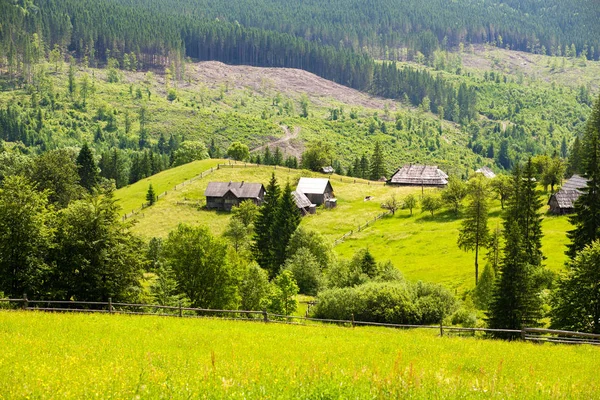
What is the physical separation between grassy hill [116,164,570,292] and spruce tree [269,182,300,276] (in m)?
8.82

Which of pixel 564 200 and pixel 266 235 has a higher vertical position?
pixel 564 200

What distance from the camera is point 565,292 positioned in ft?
136

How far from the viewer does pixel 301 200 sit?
11494 centimetres

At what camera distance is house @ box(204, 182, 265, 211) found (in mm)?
114250

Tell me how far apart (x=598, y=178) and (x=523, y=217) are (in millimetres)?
13343

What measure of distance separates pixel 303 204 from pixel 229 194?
Result: 43.9 feet

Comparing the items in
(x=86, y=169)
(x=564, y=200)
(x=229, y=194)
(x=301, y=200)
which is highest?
(x=564, y=200)

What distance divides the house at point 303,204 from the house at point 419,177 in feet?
88.2

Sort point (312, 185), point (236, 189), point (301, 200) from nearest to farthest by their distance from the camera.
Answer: point (301, 200) < point (236, 189) < point (312, 185)

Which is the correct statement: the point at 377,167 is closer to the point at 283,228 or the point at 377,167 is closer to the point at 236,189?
the point at 236,189

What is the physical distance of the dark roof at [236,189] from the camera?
376ft

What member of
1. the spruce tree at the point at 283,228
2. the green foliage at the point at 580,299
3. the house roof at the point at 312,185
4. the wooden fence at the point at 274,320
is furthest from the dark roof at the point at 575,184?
the wooden fence at the point at 274,320

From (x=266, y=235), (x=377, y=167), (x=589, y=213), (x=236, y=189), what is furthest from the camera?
(x=377, y=167)

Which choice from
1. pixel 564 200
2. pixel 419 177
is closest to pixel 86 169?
pixel 419 177
